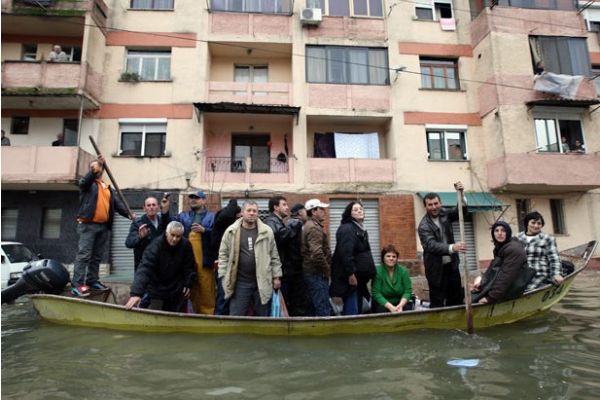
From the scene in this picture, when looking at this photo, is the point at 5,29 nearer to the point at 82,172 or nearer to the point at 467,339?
the point at 82,172

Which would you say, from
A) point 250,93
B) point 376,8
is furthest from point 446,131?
point 250,93

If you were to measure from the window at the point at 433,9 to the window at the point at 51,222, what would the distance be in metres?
16.6

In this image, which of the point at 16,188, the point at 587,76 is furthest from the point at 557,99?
the point at 16,188

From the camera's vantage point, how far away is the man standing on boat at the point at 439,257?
20.1 feet

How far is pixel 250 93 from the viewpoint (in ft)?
51.4

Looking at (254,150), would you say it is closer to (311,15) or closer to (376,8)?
(311,15)

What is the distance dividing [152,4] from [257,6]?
169 inches

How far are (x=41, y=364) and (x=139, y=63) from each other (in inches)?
544

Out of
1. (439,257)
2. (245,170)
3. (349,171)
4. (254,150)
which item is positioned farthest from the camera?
(254,150)

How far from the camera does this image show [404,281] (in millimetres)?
6258

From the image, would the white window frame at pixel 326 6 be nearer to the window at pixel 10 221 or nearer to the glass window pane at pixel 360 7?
the glass window pane at pixel 360 7

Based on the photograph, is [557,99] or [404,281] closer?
[404,281]

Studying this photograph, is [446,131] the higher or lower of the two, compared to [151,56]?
lower

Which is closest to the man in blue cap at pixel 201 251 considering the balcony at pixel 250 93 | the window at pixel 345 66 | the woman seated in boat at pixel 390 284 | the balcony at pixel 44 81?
the woman seated in boat at pixel 390 284
